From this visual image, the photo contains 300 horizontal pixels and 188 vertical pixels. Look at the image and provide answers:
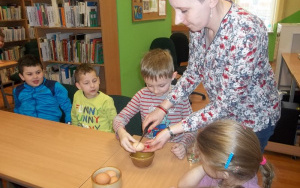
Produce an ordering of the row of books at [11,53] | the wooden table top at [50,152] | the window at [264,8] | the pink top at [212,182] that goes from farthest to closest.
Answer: the window at [264,8]
the row of books at [11,53]
the wooden table top at [50,152]
the pink top at [212,182]

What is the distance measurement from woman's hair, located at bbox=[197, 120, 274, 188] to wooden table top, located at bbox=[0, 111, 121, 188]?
517 millimetres

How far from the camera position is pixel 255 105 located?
1091mm

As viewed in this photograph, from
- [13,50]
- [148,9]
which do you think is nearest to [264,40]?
[148,9]

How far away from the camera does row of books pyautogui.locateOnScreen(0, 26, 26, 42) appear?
541cm

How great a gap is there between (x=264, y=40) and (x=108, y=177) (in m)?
0.77

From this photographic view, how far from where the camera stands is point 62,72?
11.9 feet

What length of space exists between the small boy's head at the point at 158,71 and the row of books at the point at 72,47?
6.26ft

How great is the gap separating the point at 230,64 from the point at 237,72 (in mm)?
40

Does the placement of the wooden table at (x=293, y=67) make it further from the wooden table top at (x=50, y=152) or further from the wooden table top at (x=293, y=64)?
the wooden table top at (x=50, y=152)

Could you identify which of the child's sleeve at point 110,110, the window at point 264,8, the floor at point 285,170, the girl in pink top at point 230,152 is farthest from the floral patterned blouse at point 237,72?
the window at point 264,8

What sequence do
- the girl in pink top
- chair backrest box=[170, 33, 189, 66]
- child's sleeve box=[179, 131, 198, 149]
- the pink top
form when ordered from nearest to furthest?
the girl in pink top < the pink top < child's sleeve box=[179, 131, 198, 149] < chair backrest box=[170, 33, 189, 66]

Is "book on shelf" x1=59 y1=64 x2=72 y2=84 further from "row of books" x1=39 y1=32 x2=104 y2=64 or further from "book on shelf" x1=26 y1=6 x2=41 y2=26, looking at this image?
"book on shelf" x1=26 y1=6 x2=41 y2=26

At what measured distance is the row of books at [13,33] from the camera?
17.7ft

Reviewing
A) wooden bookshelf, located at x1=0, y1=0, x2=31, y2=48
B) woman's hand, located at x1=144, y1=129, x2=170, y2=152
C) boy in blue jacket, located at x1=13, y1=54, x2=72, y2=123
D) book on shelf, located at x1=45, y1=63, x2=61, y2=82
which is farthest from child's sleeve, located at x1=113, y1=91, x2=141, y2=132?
wooden bookshelf, located at x1=0, y1=0, x2=31, y2=48
